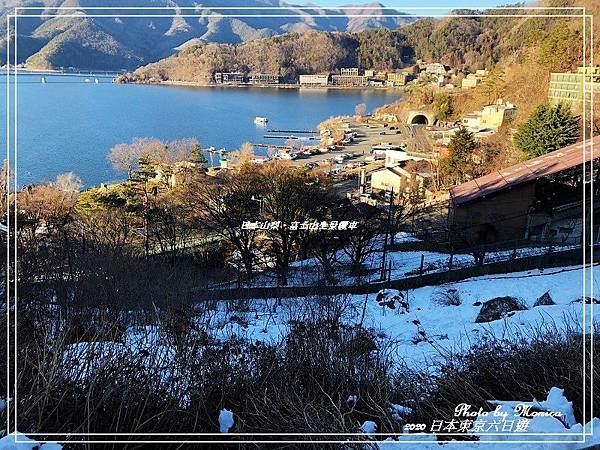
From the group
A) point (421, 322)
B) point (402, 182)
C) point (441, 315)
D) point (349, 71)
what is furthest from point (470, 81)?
point (421, 322)

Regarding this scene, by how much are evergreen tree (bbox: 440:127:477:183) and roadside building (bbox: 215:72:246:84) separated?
139 inches

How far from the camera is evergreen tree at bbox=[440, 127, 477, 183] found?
7938mm

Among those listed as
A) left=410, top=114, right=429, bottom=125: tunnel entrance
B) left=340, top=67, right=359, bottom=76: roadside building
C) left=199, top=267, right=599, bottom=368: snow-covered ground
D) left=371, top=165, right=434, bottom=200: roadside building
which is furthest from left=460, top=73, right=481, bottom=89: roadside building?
left=199, top=267, right=599, bottom=368: snow-covered ground

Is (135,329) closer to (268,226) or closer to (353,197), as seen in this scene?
(268,226)

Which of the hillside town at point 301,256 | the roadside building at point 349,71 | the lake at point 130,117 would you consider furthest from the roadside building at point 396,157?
the roadside building at point 349,71

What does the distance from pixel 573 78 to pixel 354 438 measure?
340 inches

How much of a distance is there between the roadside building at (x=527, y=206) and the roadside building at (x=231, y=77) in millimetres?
4079

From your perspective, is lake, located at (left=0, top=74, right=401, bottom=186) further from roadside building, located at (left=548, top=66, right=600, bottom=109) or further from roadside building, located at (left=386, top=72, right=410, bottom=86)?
roadside building, located at (left=548, top=66, right=600, bottom=109)

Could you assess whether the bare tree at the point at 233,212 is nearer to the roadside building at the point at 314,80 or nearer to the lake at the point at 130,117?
the roadside building at the point at 314,80

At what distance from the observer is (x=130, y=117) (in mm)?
12539

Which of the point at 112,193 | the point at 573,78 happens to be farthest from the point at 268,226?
the point at 573,78

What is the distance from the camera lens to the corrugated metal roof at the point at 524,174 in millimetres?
4062

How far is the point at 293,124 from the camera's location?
14703 millimetres

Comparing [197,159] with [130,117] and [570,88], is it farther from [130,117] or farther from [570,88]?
[570,88]
